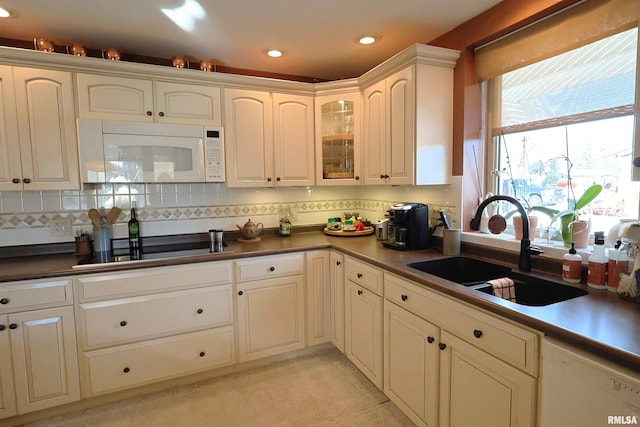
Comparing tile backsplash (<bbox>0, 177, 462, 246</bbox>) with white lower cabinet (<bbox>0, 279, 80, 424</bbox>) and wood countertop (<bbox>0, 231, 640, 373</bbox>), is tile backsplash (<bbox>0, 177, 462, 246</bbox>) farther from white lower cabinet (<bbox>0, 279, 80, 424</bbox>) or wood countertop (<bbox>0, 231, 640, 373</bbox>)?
white lower cabinet (<bbox>0, 279, 80, 424</bbox>)

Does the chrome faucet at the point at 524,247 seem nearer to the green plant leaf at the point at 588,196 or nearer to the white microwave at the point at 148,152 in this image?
Answer: the green plant leaf at the point at 588,196

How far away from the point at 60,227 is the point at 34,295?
0.69 metres

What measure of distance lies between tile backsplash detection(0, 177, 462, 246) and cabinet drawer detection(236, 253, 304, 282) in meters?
0.65

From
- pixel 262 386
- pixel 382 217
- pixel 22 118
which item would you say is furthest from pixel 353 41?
pixel 262 386

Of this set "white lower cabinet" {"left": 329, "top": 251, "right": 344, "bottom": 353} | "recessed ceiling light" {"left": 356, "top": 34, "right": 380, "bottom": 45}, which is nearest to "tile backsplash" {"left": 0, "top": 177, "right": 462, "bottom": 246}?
"white lower cabinet" {"left": 329, "top": 251, "right": 344, "bottom": 353}

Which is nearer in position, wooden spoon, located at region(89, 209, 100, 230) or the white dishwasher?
the white dishwasher

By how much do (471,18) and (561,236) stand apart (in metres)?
1.41

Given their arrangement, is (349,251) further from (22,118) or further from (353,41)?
(22,118)

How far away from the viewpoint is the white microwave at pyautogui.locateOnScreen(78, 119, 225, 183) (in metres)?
2.20

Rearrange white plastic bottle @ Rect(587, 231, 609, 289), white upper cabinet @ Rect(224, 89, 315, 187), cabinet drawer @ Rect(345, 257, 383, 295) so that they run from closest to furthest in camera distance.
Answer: white plastic bottle @ Rect(587, 231, 609, 289)
cabinet drawer @ Rect(345, 257, 383, 295)
white upper cabinet @ Rect(224, 89, 315, 187)

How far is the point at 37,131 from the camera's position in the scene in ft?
6.91

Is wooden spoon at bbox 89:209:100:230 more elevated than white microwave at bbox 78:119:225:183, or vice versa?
white microwave at bbox 78:119:225:183

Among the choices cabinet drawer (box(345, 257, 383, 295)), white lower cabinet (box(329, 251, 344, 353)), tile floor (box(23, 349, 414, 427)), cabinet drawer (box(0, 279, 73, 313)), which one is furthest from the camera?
white lower cabinet (box(329, 251, 344, 353))

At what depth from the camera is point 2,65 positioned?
2.01 m
